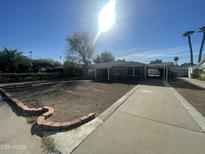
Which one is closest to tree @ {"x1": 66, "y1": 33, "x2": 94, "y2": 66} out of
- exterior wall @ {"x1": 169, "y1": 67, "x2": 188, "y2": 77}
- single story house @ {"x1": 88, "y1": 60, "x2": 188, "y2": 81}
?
single story house @ {"x1": 88, "y1": 60, "x2": 188, "y2": 81}

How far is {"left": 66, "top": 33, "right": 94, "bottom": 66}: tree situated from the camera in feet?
90.9

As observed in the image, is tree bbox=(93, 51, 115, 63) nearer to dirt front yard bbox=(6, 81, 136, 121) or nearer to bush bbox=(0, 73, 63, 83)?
bush bbox=(0, 73, 63, 83)

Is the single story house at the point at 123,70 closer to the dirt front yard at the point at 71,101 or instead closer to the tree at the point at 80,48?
the tree at the point at 80,48

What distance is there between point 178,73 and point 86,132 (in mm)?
39115

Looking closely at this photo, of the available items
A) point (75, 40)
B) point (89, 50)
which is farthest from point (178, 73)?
point (75, 40)

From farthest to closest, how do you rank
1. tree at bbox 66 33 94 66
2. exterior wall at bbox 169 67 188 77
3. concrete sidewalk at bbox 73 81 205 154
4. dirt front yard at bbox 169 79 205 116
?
exterior wall at bbox 169 67 188 77, tree at bbox 66 33 94 66, dirt front yard at bbox 169 79 205 116, concrete sidewalk at bbox 73 81 205 154

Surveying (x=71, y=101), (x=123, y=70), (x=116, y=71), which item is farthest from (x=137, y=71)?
(x=71, y=101)

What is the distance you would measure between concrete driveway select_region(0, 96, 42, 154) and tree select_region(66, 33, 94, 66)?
24728mm

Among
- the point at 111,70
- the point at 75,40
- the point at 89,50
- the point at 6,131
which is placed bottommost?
the point at 6,131

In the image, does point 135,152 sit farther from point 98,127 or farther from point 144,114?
point 144,114

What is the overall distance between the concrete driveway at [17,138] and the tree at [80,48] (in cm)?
2473

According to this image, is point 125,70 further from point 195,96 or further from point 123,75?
point 195,96

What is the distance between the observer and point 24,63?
90.6 ft

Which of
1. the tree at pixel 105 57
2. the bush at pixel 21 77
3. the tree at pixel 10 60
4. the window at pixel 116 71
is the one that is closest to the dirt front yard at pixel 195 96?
the window at pixel 116 71
